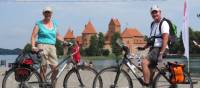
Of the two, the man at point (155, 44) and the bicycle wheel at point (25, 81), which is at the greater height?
the man at point (155, 44)

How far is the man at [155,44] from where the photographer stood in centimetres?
938

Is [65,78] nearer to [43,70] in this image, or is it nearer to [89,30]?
[43,70]

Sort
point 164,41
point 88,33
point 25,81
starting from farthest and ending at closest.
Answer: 1. point 88,33
2. point 25,81
3. point 164,41

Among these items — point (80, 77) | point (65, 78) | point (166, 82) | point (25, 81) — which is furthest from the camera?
point (80, 77)

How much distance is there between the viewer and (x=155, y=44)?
376 inches

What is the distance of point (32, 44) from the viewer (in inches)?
390

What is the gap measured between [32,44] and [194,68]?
16.0 meters

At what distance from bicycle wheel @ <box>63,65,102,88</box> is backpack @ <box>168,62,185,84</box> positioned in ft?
4.14

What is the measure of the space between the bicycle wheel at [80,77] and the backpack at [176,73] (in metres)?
1.26

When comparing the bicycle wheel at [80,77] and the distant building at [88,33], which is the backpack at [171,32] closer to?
the bicycle wheel at [80,77]

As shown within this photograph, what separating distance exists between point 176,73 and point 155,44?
0.64m

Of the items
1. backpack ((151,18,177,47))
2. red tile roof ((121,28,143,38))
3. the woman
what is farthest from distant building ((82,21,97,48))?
backpack ((151,18,177,47))

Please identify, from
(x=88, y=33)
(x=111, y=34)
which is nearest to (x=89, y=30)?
(x=88, y=33)

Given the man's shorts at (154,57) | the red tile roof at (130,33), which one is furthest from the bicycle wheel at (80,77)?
the red tile roof at (130,33)
